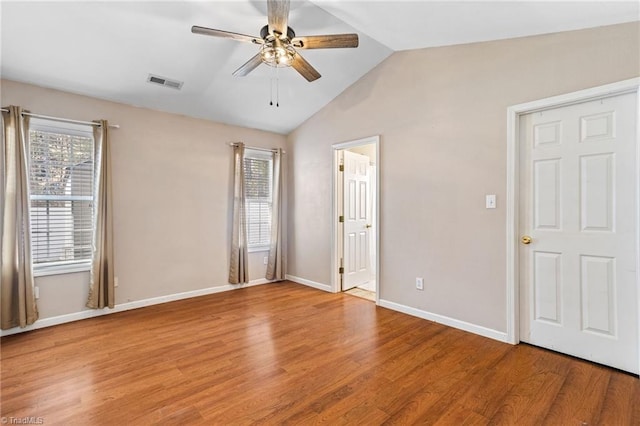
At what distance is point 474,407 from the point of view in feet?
6.23

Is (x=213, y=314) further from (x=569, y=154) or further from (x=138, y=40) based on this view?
(x=569, y=154)

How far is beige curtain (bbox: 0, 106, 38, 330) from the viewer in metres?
2.93

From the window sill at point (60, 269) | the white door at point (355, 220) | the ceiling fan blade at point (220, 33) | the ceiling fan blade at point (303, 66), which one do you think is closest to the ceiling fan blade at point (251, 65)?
the ceiling fan blade at point (220, 33)

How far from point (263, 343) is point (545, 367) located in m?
2.32

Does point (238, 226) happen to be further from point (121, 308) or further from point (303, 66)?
point (303, 66)

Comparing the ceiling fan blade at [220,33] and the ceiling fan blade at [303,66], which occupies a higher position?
the ceiling fan blade at [220,33]


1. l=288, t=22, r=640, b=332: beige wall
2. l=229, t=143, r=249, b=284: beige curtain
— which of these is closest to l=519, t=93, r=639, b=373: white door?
l=288, t=22, r=640, b=332: beige wall

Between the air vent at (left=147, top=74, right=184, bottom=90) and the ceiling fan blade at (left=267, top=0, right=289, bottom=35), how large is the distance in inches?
72.0

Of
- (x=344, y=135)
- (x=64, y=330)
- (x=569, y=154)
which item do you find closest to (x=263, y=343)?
(x=64, y=330)

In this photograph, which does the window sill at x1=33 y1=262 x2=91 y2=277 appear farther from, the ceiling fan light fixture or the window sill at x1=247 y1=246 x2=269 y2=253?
the ceiling fan light fixture

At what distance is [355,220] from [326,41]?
9.33 feet

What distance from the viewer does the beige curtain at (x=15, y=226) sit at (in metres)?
2.93

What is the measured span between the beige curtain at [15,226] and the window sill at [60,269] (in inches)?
5.5

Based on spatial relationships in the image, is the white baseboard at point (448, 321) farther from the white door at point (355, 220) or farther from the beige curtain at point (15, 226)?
the beige curtain at point (15, 226)
